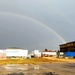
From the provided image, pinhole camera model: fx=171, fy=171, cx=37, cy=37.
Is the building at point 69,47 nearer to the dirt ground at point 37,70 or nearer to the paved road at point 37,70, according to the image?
the dirt ground at point 37,70

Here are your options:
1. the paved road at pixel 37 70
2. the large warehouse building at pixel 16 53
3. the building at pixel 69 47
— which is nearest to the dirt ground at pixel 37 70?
the paved road at pixel 37 70

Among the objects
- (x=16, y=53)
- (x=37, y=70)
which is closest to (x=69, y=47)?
(x=16, y=53)

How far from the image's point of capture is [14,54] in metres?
87.9

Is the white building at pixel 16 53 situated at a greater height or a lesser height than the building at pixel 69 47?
lesser

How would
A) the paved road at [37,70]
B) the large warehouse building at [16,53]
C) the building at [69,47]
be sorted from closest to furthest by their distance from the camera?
1. the paved road at [37,70]
2. the large warehouse building at [16,53]
3. the building at [69,47]

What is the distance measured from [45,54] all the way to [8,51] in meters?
40.7

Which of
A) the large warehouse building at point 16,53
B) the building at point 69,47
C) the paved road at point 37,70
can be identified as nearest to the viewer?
the paved road at point 37,70

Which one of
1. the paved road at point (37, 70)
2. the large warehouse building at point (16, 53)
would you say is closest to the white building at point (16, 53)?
the large warehouse building at point (16, 53)

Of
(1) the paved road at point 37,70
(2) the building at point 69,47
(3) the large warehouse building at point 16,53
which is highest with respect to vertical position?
(2) the building at point 69,47

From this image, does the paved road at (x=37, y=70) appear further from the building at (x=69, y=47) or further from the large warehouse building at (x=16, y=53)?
the building at (x=69, y=47)

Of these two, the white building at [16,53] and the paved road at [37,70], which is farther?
the white building at [16,53]

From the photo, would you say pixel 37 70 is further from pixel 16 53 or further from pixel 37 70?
pixel 16 53

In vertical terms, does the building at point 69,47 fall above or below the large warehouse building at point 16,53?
above

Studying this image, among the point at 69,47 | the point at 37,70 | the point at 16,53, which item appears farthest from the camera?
the point at 69,47
